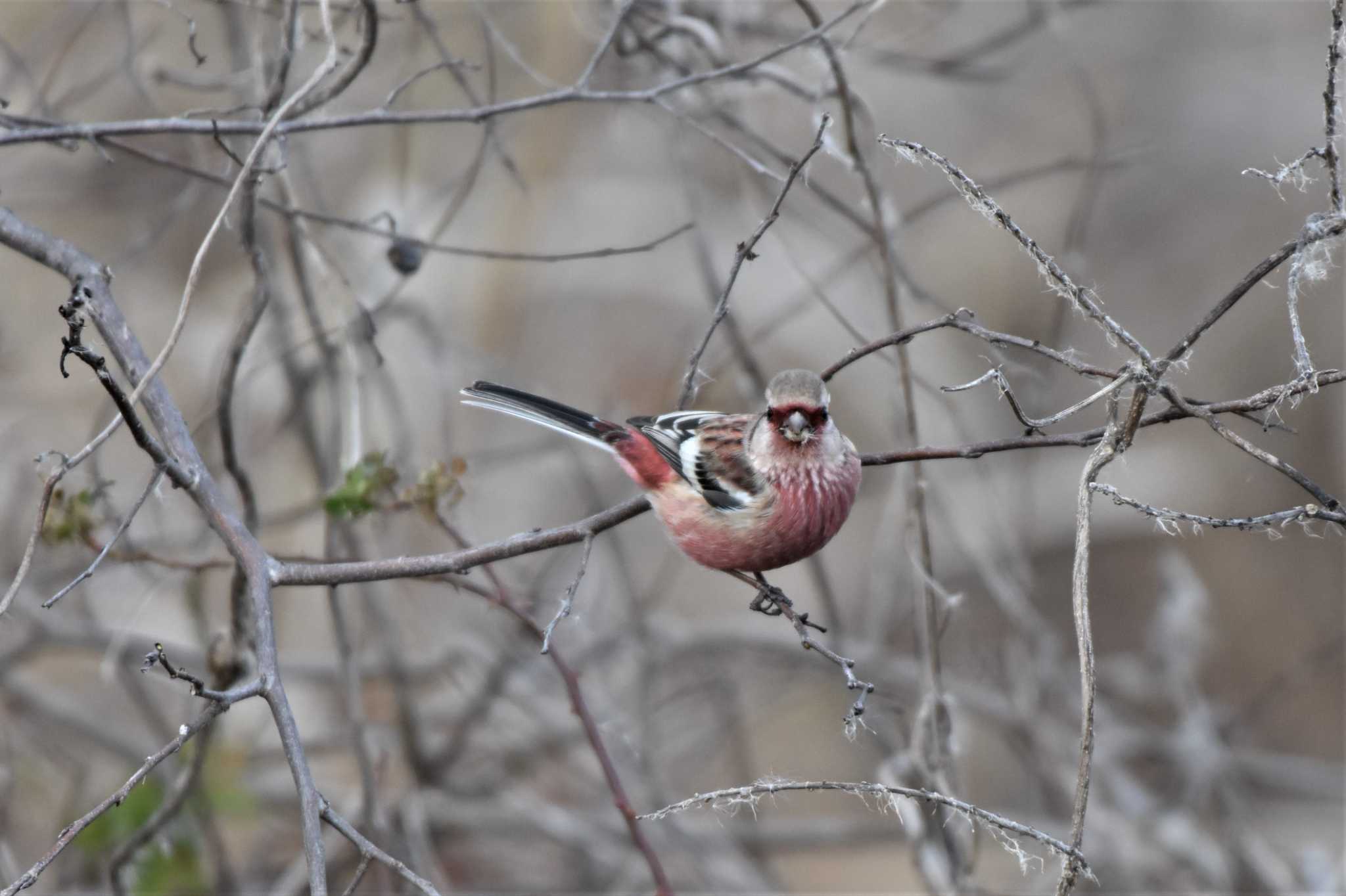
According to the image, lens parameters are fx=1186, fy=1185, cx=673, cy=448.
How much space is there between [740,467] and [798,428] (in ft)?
1.14

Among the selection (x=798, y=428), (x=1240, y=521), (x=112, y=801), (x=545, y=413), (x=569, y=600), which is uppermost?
(x=545, y=413)

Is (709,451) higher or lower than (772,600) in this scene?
higher

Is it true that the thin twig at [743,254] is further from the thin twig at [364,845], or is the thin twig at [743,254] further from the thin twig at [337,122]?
the thin twig at [364,845]

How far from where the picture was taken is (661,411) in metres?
7.26

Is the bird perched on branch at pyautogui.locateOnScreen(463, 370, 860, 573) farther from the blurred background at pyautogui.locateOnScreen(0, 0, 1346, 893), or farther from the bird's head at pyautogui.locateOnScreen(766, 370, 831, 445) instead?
the blurred background at pyautogui.locateOnScreen(0, 0, 1346, 893)

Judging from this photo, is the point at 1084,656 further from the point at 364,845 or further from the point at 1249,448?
the point at 364,845

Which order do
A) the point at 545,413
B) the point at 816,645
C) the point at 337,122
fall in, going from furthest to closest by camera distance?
the point at 545,413 < the point at 337,122 < the point at 816,645

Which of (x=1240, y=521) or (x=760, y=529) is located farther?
(x=760, y=529)

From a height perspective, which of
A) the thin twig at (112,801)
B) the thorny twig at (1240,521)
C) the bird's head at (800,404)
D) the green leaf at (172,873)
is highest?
the bird's head at (800,404)

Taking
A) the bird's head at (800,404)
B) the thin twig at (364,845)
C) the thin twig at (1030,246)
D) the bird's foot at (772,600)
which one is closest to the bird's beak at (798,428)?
the bird's head at (800,404)

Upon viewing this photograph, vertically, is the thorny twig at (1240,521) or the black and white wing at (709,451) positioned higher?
the black and white wing at (709,451)

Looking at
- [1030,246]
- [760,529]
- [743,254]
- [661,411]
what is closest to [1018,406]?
[1030,246]

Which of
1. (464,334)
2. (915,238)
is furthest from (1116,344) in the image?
(915,238)

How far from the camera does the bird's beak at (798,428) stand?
2.88 metres
